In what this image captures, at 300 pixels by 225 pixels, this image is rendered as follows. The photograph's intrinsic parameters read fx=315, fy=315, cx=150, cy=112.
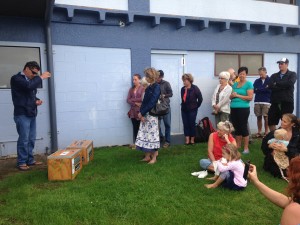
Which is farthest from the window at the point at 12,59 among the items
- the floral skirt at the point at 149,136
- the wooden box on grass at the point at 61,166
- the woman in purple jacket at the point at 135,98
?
the floral skirt at the point at 149,136

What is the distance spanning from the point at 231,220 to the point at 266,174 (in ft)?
6.49

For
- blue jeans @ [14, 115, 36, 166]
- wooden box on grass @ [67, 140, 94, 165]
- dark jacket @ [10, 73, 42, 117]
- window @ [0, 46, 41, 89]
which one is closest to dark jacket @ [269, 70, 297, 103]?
wooden box on grass @ [67, 140, 94, 165]

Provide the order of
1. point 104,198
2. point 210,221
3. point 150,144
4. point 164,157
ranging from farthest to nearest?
point 164,157
point 150,144
point 104,198
point 210,221

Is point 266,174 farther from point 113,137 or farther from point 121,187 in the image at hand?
point 113,137

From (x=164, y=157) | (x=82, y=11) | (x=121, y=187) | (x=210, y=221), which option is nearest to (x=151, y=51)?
(x=82, y=11)

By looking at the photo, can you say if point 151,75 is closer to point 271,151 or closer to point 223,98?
point 223,98

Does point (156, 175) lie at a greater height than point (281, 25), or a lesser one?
lesser

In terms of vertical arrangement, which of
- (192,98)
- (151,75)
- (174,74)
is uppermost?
(174,74)

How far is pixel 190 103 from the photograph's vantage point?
770cm

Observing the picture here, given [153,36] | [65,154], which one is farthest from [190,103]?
[65,154]

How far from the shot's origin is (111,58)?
25.3 feet

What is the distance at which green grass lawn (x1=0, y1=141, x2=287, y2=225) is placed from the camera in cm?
369

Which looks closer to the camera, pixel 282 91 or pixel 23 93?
pixel 23 93

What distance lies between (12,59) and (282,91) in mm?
5792
